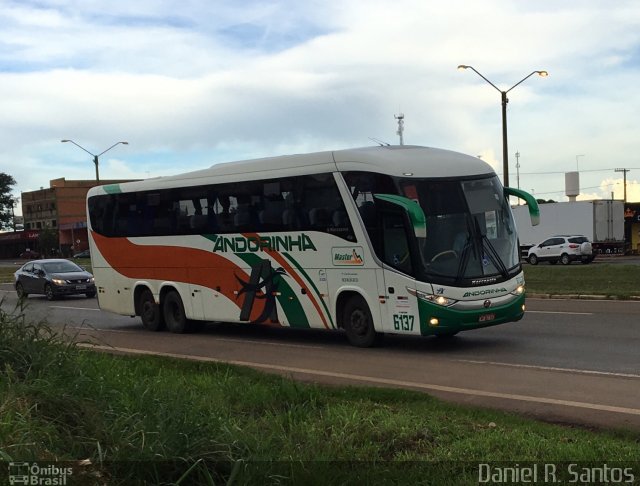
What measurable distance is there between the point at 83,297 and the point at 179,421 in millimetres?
25274

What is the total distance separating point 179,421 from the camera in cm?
486

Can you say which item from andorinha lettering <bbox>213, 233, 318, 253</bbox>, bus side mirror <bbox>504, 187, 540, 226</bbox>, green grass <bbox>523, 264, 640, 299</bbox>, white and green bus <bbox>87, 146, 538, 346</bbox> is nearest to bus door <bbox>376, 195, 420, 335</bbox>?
white and green bus <bbox>87, 146, 538, 346</bbox>

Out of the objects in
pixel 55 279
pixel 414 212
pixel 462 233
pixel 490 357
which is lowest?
pixel 490 357

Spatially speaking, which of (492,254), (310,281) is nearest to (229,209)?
(310,281)

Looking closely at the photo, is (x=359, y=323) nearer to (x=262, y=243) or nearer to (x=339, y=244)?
(x=339, y=244)

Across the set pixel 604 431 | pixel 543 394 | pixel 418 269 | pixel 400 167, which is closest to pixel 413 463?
pixel 604 431

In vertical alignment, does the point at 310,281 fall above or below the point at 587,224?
below

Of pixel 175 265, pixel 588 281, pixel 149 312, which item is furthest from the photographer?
pixel 588 281

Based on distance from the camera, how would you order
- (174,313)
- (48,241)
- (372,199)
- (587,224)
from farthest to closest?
(48,241) < (587,224) < (174,313) < (372,199)

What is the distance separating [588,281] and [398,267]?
13.7 m

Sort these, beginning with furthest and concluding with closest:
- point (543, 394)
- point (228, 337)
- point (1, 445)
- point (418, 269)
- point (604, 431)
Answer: point (228, 337) < point (418, 269) < point (543, 394) < point (604, 431) < point (1, 445)

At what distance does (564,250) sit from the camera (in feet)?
129

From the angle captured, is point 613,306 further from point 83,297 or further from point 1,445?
point 83,297

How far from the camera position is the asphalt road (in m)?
7.72
